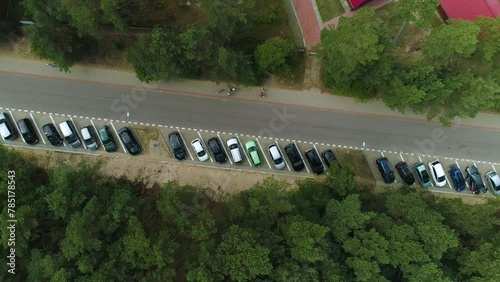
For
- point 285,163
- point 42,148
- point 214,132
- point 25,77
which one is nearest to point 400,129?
point 285,163

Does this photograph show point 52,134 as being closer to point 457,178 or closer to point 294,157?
point 294,157

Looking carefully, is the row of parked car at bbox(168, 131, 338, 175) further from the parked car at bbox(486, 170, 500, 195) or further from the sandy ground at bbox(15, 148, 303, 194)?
the parked car at bbox(486, 170, 500, 195)

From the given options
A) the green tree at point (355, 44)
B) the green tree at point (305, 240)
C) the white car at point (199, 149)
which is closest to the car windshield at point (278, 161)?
the white car at point (199, 149)

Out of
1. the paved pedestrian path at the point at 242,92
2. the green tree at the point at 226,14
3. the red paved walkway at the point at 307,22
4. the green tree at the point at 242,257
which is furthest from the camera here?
the red paved walkway at the point at 307,22

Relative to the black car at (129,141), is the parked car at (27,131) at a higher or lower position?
higher

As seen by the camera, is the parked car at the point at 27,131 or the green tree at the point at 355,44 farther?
the parked car at the point at 27,131

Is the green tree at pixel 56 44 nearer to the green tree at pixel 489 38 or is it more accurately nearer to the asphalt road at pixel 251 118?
the asphalt road at pixel 251 118
